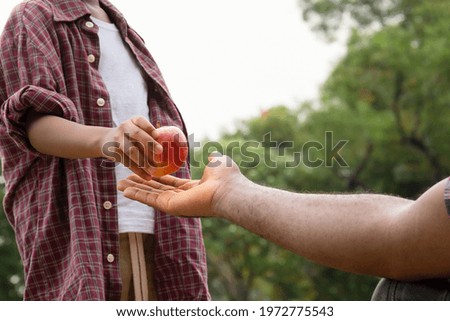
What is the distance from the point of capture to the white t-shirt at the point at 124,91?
103 inches

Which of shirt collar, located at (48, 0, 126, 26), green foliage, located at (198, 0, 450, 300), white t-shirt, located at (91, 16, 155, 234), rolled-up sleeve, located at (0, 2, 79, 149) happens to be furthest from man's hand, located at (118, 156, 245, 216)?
green foliage, located at (198, 0, 450, 300)

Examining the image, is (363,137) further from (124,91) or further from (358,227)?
(358,227)

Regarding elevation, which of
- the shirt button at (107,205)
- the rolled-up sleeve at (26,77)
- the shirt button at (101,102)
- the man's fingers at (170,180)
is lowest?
the shirt button at (107,205)

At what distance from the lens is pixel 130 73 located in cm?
281

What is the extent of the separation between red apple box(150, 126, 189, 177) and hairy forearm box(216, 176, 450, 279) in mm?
742

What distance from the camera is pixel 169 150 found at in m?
2.47

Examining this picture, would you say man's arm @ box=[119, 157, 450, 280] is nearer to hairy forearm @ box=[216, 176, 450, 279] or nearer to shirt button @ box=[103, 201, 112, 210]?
hairy forearm @ box=[216, 176, 450, 279]

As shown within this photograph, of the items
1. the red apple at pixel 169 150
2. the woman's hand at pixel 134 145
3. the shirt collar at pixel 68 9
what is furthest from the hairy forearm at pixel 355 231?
the shirt collar at pixel 68 9

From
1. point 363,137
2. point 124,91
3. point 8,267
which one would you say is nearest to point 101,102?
point 124,91

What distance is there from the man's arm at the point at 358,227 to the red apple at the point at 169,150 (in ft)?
2.01

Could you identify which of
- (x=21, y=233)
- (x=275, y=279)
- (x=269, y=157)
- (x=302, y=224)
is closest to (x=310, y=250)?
(x=302, y=224)

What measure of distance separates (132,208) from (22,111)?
1.62 ft

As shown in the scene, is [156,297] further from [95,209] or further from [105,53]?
[105,53]

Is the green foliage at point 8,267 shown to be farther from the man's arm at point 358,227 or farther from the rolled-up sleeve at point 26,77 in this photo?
the man's arm at point 358,227
